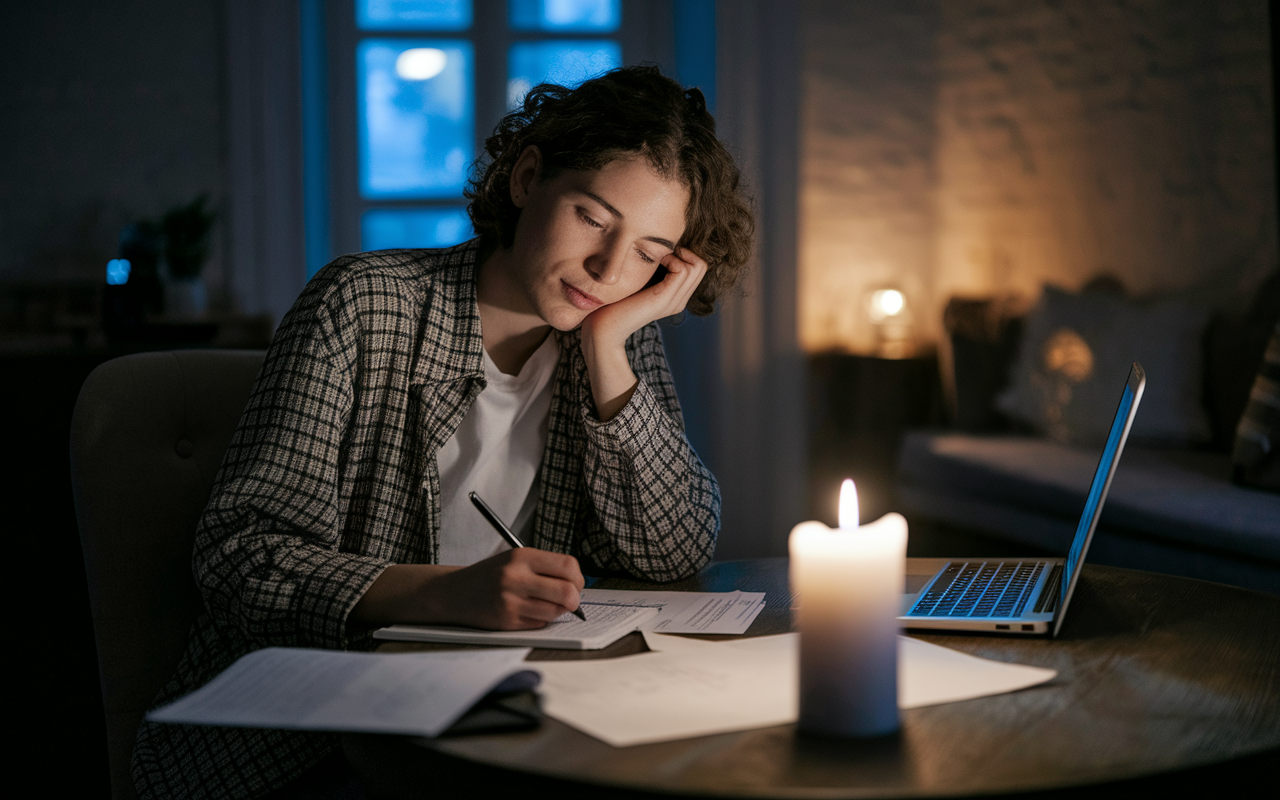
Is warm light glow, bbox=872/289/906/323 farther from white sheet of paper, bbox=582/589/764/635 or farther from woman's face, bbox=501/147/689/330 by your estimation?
white sheet of paper, bbox=582/589/764/635

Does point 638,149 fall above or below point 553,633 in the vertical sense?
above

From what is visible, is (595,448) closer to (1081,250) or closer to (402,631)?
(402,631)

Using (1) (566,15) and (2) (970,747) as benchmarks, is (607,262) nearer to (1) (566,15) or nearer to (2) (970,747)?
(2) (970,747)

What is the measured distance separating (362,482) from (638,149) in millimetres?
530

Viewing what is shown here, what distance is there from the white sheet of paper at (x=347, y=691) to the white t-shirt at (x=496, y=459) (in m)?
0.55

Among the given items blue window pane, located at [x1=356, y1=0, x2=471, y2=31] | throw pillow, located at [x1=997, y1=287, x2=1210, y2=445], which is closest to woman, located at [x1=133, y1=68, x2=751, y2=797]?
throw pillow, located at [x1=997, y1=287, x2=1210, y2=445]

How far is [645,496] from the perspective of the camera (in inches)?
48.2

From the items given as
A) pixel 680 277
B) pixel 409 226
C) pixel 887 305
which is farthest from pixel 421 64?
pixel 680 277

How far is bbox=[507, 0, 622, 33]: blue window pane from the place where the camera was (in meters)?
4.24

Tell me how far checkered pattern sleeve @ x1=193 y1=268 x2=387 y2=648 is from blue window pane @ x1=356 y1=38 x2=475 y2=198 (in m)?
3.23

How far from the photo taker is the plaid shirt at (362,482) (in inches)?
37.1

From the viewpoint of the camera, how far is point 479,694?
0.63 m

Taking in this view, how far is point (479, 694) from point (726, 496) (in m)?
3.55

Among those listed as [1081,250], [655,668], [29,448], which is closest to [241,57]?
[29,448]
